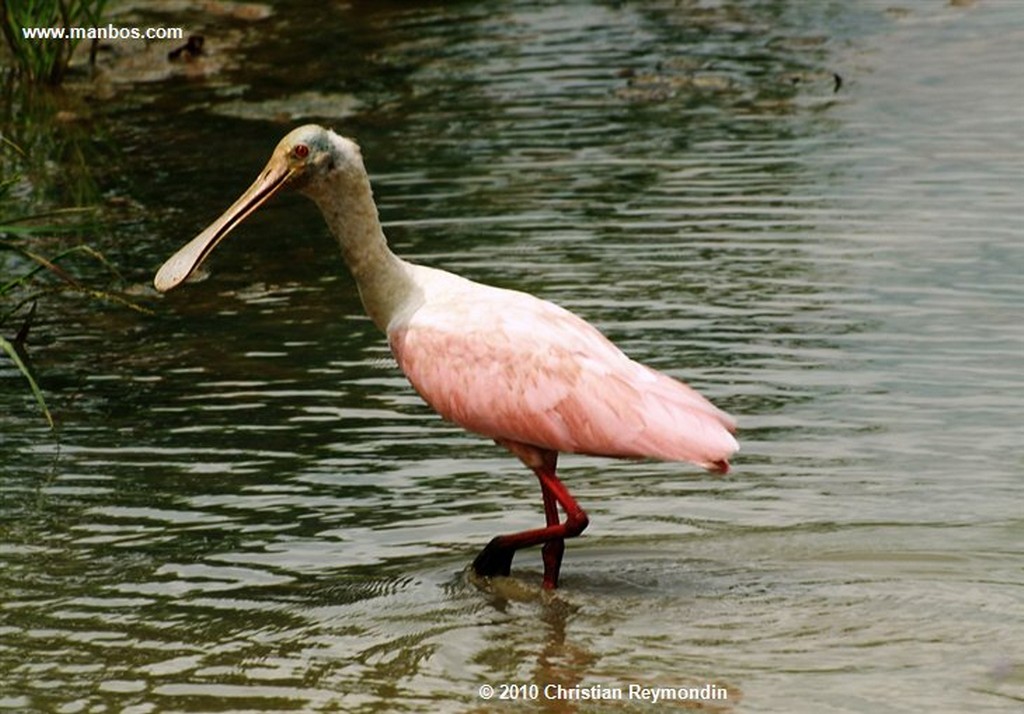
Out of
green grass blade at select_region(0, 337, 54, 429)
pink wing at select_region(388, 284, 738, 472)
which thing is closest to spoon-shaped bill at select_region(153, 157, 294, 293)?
pink wing at select_region(388, 284, 738, 472)

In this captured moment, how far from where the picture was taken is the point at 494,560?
7195mm

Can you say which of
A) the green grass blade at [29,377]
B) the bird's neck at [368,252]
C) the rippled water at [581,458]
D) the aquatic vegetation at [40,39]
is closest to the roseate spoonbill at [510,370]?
the bird's neck at [368,252]

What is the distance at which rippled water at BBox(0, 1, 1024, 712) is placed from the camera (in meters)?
6.60

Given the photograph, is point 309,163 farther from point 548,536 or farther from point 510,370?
point 548,536

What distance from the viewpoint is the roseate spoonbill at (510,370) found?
6.93 m

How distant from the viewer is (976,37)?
1622cm

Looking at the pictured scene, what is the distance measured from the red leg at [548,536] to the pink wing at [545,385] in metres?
0.13

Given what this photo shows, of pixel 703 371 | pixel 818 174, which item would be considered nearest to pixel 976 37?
pixel 818 174

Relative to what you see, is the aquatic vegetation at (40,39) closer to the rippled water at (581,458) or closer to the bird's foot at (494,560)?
the rippled water at (581,458)

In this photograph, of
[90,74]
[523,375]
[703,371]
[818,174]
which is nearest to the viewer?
[523,375]

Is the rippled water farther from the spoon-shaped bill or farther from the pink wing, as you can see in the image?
the spoon-shaped bill

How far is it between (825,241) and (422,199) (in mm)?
2582

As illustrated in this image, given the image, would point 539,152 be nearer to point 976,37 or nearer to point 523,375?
point 976,37

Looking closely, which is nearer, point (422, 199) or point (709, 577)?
point (709, 577)
